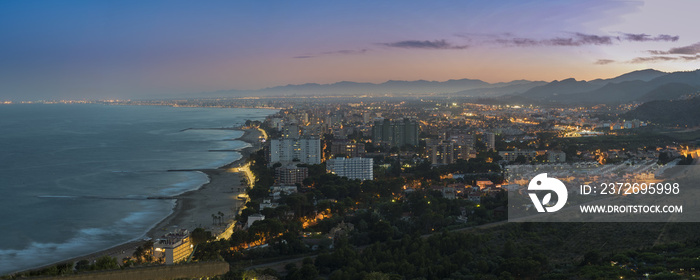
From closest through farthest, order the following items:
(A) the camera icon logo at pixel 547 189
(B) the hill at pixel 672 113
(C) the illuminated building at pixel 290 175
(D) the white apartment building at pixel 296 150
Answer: (A) the camera icon logo at pixel 547 189 < (C) the illuminated building at pixel 290 175 < (D) the white apartment building at pixel 296 150 < (B) the hill at pixel 672 113

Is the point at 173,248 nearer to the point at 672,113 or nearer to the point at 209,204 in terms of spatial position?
the point at 209,204

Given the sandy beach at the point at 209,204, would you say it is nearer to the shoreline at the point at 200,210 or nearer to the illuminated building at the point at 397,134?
the shoreline at the point at 200,210

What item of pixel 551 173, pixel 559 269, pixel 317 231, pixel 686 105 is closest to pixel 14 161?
pixel 317 231

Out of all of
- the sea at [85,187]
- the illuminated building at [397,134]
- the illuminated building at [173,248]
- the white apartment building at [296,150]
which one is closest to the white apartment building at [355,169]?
the white apartment building at [296,150]

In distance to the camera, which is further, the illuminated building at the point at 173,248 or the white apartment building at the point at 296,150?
the white apartment building at the point at 296,150

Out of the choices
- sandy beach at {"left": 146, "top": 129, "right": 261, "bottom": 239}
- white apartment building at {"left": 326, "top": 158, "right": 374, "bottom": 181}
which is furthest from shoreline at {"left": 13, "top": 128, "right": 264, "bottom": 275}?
white apartment building at {"left": 326, "top": 158, "right": 374, "bottom": 181}

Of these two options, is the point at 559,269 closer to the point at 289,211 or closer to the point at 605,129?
the point at 289,211

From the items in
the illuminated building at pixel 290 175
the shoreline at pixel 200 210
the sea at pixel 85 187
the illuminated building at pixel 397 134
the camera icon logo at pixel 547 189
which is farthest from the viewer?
the illuminated building at pixel 397 134
